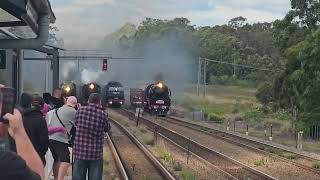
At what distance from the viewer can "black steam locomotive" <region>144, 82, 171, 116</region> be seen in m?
51.2

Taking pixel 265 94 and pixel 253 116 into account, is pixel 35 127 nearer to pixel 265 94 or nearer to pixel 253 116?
pixel 253 116

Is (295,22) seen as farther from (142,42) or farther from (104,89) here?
(142,42)

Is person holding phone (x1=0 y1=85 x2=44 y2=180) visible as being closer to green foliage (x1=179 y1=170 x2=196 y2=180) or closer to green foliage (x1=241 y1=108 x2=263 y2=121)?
green foliage (x1=179 y1=170 x2=196 y2=180)

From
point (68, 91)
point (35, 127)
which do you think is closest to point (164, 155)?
point (68, 91)

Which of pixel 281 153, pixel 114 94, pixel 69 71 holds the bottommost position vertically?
pixel 281 153

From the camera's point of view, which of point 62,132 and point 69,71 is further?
point 69,71

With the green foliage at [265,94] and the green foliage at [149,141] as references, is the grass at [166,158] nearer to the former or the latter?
the green foliage at [149,141]

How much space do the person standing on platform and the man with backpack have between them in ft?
2.63

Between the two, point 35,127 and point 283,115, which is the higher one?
point 35,127

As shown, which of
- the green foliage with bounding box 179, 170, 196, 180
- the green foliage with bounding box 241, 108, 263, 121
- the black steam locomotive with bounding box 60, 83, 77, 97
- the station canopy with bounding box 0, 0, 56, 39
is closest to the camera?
the station canopy with bounding box 0, 0, 56, 39

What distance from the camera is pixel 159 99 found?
5116 centimetres

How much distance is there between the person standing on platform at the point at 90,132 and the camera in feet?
30.9

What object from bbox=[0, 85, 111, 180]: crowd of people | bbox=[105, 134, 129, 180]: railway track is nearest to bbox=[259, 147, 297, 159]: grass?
bbox=[105, 134, 129, 180]: railway track

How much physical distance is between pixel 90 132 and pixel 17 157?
19.4 feet
